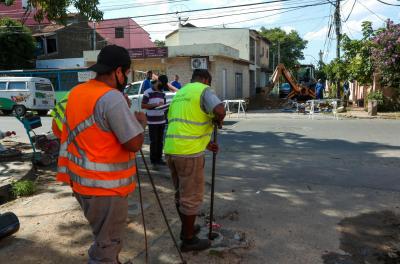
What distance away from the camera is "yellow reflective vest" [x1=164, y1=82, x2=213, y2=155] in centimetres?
377

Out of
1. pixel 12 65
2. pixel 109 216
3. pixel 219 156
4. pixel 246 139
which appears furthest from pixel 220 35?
pixel 109 216

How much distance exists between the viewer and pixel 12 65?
3325 cm

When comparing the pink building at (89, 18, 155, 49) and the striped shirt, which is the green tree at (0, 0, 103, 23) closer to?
the striped shirt

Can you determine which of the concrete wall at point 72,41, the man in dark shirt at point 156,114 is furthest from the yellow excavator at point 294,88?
the concrete wall at point 72,41

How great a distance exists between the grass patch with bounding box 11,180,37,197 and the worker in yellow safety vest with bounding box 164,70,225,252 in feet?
9.82

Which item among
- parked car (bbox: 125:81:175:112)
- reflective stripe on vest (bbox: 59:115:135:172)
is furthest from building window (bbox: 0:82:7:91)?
reflective stripe on vest (bbox: 59:115:135:172)

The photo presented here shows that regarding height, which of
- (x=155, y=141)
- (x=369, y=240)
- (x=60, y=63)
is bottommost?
(x=369, y=240)

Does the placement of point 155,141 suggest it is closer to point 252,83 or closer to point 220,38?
point 220,38

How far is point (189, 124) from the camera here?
3783 millimetres

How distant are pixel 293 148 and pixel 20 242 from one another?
6.97 metres

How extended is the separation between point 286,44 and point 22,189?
57011 mm

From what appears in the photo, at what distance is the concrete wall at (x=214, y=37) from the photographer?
3259 cm

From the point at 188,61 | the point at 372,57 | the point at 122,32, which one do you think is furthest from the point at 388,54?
the point at 122,32

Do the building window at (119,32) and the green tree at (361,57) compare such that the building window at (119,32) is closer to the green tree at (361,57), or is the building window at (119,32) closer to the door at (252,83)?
the door at (252,83)
